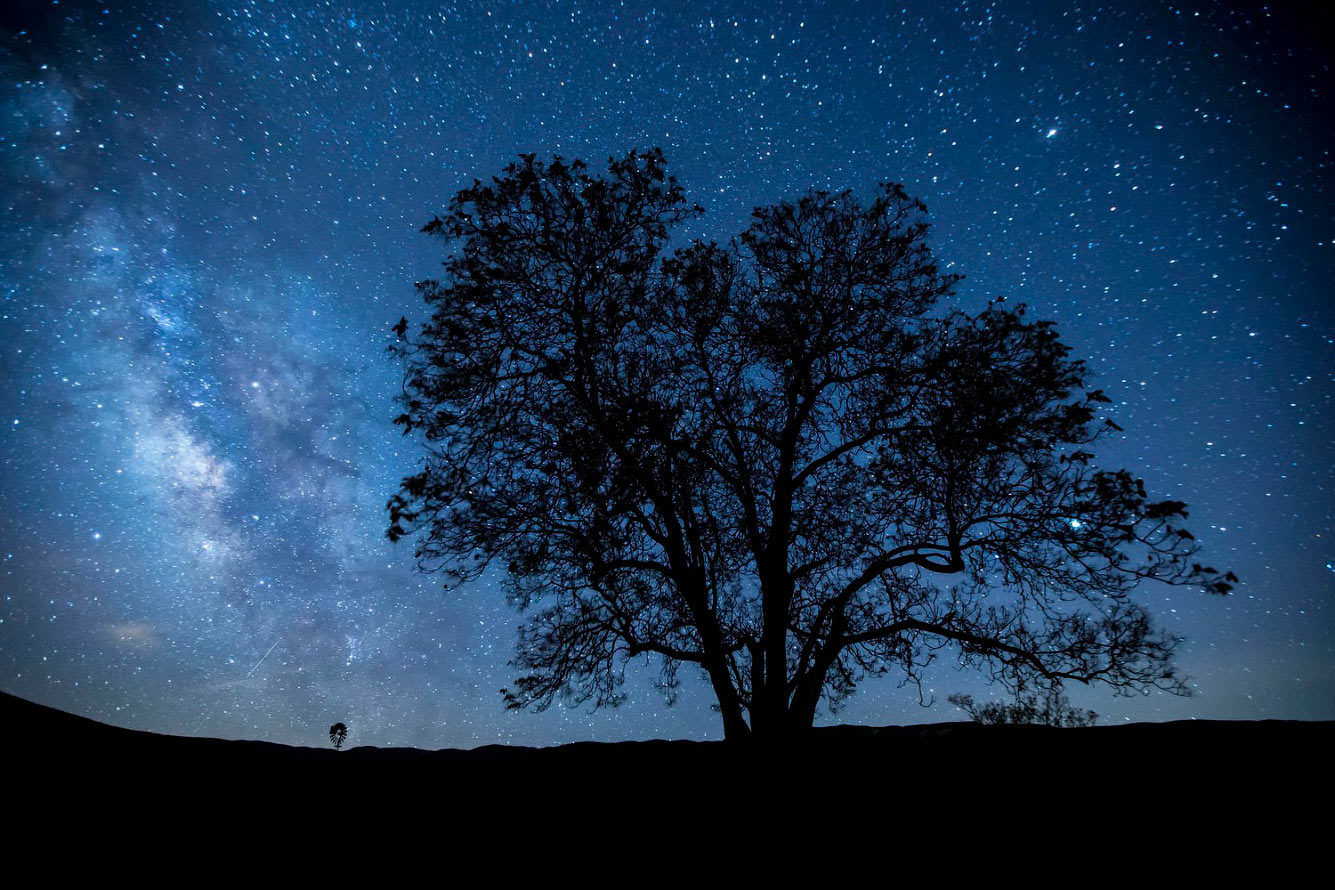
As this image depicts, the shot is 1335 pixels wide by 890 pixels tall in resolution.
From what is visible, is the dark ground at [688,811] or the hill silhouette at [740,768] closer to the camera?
the dark ground at [688,811]

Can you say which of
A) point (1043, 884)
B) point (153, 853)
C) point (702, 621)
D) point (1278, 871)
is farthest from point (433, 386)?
point (1278, 871)

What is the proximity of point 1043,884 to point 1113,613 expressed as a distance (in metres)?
6.27

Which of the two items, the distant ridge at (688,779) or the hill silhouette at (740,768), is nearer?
the distant ridge at (688,779)

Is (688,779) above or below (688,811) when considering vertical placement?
above

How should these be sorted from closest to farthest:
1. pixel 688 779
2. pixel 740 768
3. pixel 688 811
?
pixel 688 811 < pixel 688 779 < pixel 740 768

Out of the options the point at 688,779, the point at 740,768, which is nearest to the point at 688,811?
the point at 688,779

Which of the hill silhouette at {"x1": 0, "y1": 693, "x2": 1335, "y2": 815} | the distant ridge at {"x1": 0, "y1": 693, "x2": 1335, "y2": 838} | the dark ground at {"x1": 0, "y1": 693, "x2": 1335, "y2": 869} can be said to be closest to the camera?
the dark ground at {"x1": 0, "y1": 693, "x2": 1335, "y2": 869}

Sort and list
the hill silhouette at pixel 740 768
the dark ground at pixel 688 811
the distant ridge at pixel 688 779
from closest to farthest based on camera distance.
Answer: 1. the dark ground at pixel 688 811
2. the distant ridge at pixel 688 779
3. the hill silhouette at pixel 740 768

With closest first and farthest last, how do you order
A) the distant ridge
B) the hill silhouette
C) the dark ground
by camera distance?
1. the dark ground
2. the distant ridge
3. the hill silhouette

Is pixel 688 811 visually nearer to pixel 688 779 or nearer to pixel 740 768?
pixel 688 779

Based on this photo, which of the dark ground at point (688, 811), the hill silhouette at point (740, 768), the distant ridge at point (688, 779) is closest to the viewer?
the dark ground at point (688, 811)

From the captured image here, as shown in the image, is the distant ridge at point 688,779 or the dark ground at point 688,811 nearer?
the dark ground at point 688,811

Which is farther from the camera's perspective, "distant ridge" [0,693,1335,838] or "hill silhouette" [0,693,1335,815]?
"hill silhouette" [0,693,1335,815]

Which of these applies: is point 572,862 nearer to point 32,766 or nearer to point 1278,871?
point 32,766
